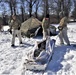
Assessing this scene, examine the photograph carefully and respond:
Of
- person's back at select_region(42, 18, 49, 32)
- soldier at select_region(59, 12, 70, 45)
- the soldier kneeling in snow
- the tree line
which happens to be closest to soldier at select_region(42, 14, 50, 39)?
person's back at select_region(42, 18, 49, 32)

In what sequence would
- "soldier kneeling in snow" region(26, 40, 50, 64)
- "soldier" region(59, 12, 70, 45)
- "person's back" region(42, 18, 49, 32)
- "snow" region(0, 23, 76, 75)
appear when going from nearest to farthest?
"snow" region(0, 23, 76, 75) < "soldier kneeling in snow" region(26, 40, 50, 64) < "soldier" region(59, 12, 70, 45) < "person's back" region(42, 18, 49, 32)

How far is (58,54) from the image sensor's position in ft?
36.7

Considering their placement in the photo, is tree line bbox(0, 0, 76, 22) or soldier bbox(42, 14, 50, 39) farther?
tree line bbox(0, 0, 76, 22)

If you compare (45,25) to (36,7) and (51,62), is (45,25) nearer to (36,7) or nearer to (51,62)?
(51,62)

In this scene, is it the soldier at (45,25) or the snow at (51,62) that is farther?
the soldier at (45,25)

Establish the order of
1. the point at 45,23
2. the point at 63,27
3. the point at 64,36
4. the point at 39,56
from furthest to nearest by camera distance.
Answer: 1. the point at 64,36
2. the point at 45,23
3. the point at 63,27
4. the point at 39,56

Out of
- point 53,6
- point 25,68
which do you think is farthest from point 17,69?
point 53,6

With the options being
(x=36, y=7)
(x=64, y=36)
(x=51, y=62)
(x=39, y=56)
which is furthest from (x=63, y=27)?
(x=36, y=7)

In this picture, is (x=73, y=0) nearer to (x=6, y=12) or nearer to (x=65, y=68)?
(x=6, y=12)

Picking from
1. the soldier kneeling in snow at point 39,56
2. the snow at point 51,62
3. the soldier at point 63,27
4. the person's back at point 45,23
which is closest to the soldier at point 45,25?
the person's back at point 45,23

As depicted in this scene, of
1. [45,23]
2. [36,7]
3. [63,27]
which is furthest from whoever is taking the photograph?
[36,7]

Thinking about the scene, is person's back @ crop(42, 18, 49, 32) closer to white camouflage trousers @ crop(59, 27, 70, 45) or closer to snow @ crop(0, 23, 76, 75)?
white camouflage trousers @ crop(59, 27, 70, 45)

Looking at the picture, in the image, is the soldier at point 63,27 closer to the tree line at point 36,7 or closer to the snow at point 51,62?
the snow at point 51,62

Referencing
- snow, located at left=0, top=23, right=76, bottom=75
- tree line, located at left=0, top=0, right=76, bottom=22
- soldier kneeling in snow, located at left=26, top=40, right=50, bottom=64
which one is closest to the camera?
snow, located at left=0, top=23, right=76, bottom=75
